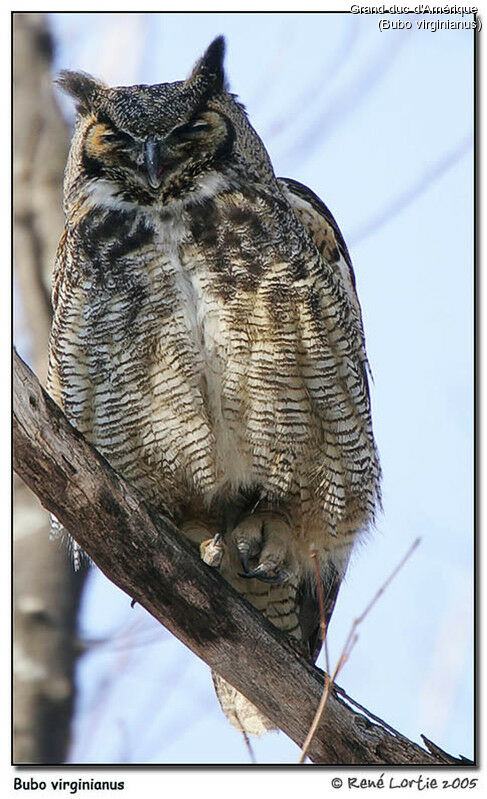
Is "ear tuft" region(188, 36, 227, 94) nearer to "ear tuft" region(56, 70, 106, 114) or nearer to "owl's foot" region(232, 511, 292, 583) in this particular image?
"ear tuft" region(56, 70, 106, 114)

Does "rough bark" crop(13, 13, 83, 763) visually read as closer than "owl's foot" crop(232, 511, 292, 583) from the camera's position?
No

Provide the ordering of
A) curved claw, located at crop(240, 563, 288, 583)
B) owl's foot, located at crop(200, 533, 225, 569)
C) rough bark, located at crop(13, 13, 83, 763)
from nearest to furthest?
owl's foot, located at crop(200, 533, 225, 569), curved claw, located at crop(240, 563, 288, 583), rough bark, located at crop(13, 13, 83, 763)

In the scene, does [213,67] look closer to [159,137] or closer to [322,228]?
[159,137]

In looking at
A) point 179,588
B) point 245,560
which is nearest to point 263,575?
point 245,560

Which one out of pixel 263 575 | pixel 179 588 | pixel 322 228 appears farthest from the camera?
pixel 322 228

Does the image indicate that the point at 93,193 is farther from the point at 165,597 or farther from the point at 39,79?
the point at 39,79

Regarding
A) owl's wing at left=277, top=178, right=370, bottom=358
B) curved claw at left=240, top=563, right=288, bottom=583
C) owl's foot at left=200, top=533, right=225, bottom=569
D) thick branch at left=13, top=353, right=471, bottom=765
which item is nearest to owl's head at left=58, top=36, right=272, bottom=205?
owl's wing at left=277, top=178, right=370, bottom=358

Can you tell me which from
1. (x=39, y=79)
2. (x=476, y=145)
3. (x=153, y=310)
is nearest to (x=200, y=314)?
(x=153, y=310)

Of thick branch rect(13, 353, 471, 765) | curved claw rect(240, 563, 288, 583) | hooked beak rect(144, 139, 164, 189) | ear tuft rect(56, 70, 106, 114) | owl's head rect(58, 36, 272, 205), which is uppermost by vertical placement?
ear tuft rect(56, 70, 106, 114)
